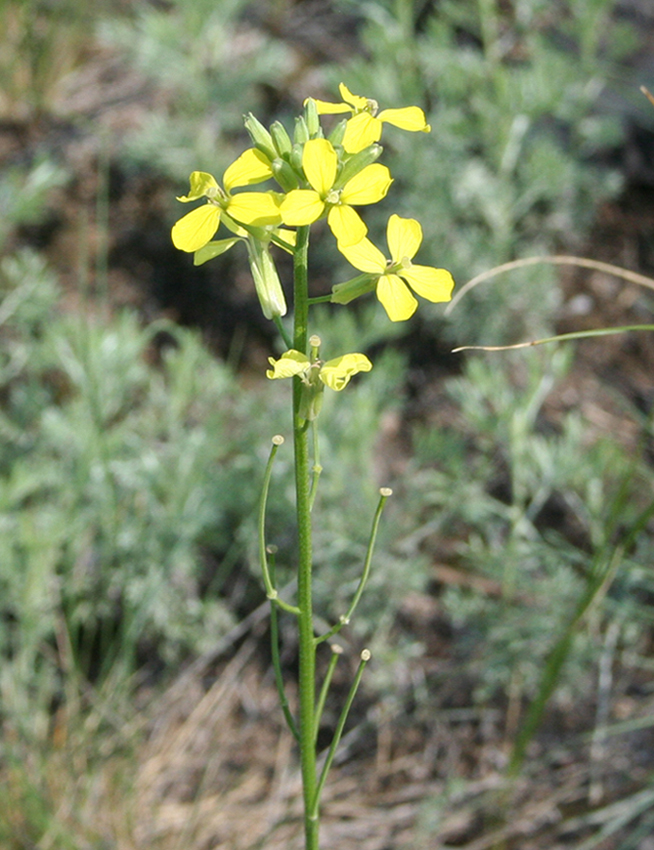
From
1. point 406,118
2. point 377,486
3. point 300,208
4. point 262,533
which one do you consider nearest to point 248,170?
point 300,208

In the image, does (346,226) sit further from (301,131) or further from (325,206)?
(301,131)

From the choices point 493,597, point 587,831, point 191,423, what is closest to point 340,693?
point 493,597

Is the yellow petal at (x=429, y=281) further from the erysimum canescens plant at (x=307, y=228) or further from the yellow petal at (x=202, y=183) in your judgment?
the yellow petal at (x=202, y=183)

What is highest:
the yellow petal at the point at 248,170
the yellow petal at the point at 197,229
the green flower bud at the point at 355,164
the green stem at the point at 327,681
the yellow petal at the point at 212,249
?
the yellow petal at the point at 248,170

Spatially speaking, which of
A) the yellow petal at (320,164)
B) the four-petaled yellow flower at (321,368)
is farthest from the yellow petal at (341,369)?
the yellow petal at (320,164)

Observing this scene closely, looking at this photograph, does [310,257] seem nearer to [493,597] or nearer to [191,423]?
[191,423]

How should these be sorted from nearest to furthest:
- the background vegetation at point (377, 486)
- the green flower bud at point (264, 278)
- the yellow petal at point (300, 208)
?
the yellow petal at point (300, 208) → the green flower bud at point (264, 278) → the background vegetation at point (377, 486)

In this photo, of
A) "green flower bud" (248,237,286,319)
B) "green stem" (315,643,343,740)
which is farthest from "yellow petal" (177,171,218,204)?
"green stem" (315,643,343,740)
